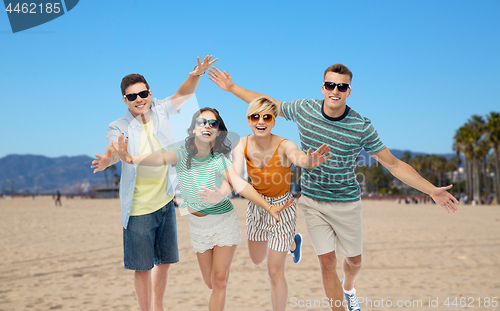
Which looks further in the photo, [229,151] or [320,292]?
[320,292]

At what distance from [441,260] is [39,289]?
476 inches

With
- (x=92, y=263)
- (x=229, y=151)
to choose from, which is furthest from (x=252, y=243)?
(x=92, y=263)

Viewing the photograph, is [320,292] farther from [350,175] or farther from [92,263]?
[92,263]

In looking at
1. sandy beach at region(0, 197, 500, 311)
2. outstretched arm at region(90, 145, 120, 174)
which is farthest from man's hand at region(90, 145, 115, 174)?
sandy beach at region(0, 197, 500, 311)

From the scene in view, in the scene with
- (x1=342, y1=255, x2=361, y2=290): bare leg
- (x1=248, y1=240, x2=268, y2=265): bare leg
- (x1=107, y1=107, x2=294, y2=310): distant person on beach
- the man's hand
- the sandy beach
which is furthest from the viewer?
the sandy beach

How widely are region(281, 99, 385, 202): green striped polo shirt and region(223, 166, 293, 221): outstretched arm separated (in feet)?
2.82

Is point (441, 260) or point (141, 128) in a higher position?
point (141, 128)

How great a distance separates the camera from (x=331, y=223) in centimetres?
484

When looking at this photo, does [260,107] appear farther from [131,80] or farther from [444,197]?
[444,197]

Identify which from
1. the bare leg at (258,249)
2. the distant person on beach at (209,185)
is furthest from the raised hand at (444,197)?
the bare leg at (258,249)

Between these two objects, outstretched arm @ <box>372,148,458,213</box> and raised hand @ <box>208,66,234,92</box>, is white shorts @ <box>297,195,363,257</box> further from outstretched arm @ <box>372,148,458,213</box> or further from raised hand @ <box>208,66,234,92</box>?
raised hand @ <box>208,66,234,92</box>

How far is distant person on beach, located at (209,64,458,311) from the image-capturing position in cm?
454

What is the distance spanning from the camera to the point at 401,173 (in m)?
4.73

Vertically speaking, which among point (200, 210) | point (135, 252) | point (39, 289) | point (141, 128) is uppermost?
point (141, 128)
